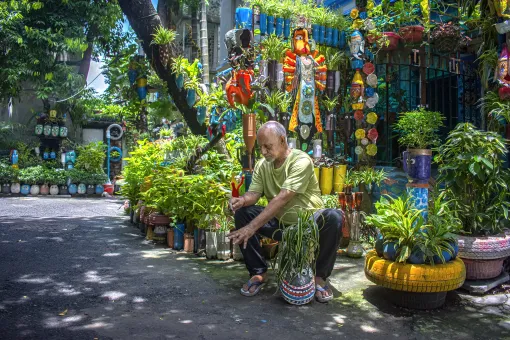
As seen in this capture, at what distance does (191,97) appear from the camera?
722 centimetres

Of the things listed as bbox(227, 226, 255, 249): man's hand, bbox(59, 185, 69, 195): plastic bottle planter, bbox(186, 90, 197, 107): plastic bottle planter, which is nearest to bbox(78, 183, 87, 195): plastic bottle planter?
bbox(59, 185, 69, 195): plastic bottle planter

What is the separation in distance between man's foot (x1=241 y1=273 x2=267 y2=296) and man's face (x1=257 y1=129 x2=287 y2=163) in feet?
3.51

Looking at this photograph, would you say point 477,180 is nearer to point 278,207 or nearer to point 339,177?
point 278,207

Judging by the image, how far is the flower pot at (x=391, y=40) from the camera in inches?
288

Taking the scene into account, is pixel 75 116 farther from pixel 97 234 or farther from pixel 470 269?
pixel 470 269

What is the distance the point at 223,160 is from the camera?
6805mm

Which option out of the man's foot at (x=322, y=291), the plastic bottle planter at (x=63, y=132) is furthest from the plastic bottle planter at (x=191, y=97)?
the plastic bottle planter at (x=63, y=132)

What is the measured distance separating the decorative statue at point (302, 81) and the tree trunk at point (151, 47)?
1838 mm

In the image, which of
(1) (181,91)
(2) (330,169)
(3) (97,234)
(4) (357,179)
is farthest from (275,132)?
(3) (97,234)

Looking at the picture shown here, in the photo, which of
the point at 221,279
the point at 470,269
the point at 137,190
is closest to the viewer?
the point at 470,269

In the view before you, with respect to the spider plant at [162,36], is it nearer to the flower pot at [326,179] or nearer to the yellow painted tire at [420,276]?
the flower pot at [326,179]

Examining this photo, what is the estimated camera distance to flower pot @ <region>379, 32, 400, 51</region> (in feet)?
24.0

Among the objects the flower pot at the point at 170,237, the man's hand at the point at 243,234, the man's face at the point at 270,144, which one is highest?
the man's face at the point at 270,144

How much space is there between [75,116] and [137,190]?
45.8ft
